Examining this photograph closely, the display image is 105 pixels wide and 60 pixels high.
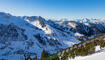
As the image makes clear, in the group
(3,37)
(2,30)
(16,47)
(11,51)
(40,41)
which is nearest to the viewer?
(11,51)

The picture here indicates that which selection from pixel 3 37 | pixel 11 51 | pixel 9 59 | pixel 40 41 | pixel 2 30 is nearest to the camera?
pixel 9 59

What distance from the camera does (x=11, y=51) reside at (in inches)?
3674

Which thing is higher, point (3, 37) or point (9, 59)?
point (3, 37)

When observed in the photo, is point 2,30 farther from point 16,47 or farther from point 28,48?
point 28,48

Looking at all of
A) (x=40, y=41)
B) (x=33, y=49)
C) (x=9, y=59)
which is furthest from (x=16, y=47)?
(x=40, y=41)

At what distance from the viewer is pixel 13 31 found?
407 ft

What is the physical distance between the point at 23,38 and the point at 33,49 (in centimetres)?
2417

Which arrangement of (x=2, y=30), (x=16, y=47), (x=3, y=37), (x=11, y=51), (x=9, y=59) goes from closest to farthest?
(x=9, y=59)
(x=11, y=51)
(x=16, y=47)
(x=3, y=37)
(x=2, y=30)

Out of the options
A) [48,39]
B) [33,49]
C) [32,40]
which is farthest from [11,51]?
[48,39]

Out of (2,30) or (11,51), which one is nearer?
(11,51)

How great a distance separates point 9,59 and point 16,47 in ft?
84.2

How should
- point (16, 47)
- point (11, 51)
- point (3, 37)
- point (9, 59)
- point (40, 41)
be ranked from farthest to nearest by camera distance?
1. point (40, 41)
2. point (3, 37)
3. point (16, 47)
4. point (11, 51)
5. point (9, 59)

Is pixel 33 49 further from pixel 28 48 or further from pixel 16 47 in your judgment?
pixel 16 47

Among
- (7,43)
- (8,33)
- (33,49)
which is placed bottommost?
(33,49)
